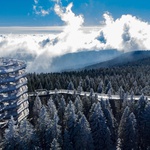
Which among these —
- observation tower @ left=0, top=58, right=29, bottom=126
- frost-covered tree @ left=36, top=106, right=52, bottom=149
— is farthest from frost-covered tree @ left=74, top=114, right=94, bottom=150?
observation tower @ left=0, top=58, right=29, bottom=126

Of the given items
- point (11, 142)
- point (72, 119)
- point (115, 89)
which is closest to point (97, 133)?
point (72, 119)

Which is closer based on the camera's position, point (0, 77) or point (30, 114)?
point (0, 77)

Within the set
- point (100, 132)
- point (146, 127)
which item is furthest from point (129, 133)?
point (100, 132)

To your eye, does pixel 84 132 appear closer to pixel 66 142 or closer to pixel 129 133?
pixel 66 142

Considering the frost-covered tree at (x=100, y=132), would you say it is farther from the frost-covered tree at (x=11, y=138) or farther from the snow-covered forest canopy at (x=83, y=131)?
the frost-covered tree at (x=11, y=138)

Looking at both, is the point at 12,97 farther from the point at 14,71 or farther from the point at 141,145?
the point at 141,145
